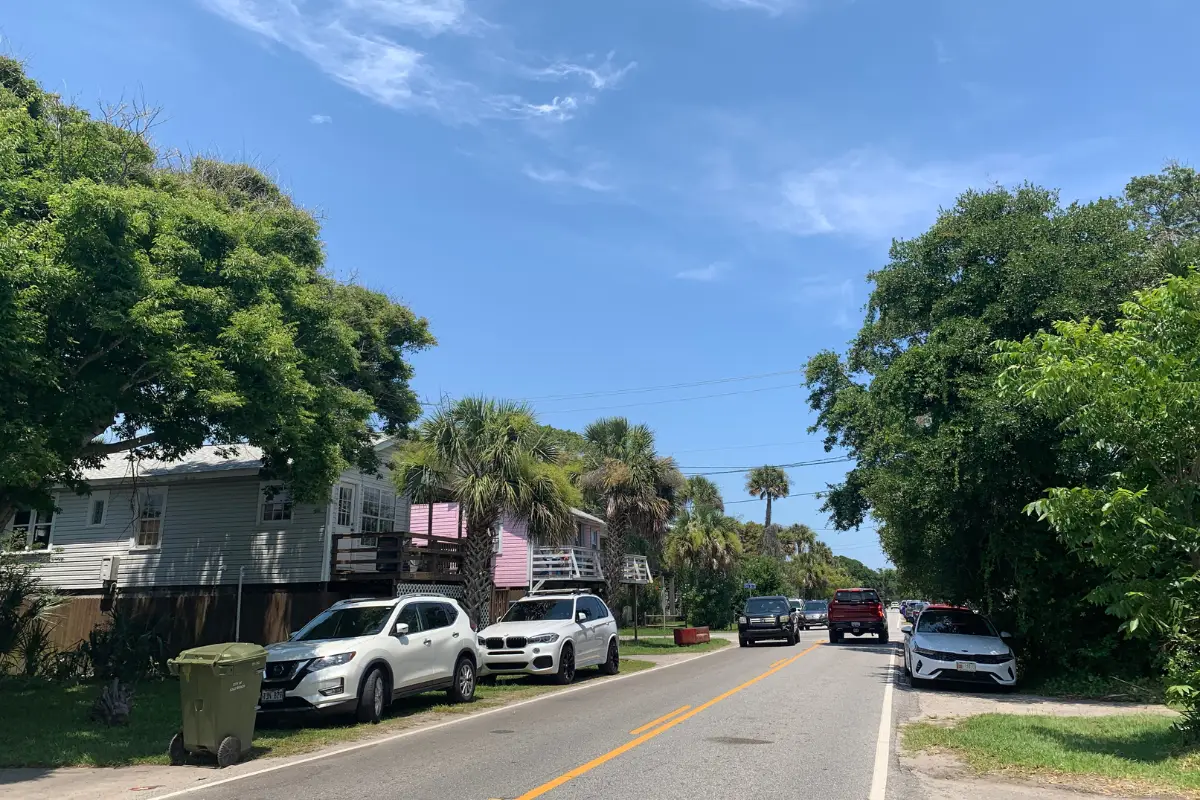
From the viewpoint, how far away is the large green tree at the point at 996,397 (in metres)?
15.6

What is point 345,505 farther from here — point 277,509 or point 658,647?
A: point 658,647

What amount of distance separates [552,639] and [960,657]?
7.61 meters

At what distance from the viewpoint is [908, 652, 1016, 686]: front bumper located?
49.3ft

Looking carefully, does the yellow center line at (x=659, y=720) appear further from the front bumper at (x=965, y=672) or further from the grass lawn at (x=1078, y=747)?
the front bumper at (x=965, y=672)

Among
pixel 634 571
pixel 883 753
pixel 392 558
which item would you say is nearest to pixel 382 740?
pixel 883 753

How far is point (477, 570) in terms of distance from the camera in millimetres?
20062

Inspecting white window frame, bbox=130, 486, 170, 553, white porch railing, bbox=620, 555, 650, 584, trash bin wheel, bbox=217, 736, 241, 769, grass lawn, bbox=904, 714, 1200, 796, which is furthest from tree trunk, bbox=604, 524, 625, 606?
trash bin wheel, bbox=217, 736, 241, 769

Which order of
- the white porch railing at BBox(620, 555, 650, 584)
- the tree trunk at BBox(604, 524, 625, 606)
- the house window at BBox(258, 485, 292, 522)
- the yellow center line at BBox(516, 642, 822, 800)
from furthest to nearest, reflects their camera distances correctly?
the white porch railing at BBox(620, 555, 650, 584) → the tree trunk at BBox(604, 524, 625, 606) → the house window at BBox(258, 485, 292, 522) → the yellow center line at BBox(516, 642, 822, 800)

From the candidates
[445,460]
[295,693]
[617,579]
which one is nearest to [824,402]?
[617,579]

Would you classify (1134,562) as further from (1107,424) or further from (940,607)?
(940,607)

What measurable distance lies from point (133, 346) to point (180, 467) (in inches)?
538

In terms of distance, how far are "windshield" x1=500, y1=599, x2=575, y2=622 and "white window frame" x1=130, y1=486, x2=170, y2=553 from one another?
1144 centimetres

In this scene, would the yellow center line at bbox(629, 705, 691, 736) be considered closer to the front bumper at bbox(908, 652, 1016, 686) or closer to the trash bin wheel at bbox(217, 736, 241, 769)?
the trash bin wheel at bbox(217, 736, 241, 769)

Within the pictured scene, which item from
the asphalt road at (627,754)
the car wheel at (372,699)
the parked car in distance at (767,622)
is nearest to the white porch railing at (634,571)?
the parked car in distance at (767,622)
